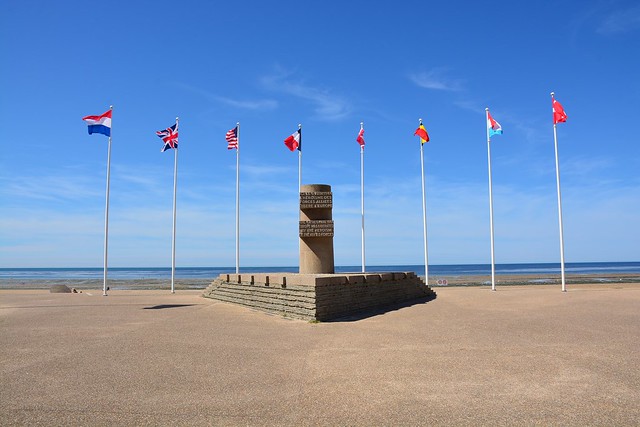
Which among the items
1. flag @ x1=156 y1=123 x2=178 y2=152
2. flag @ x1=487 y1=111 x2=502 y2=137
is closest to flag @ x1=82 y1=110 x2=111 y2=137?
flag @ x1=156 y1=123 x2=178 y2=152

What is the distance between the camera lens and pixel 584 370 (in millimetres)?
7121

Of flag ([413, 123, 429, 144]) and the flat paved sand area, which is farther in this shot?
flag ([413, 123, 429, 144])

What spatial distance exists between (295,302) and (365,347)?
459 centimetres

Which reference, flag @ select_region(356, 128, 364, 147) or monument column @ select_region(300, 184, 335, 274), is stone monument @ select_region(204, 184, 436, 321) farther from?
flag @ select_region(356, 128, 364, 147)

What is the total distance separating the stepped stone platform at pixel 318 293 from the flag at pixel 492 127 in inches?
317

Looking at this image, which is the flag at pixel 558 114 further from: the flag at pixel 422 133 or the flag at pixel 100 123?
the flag at pixel 100 123

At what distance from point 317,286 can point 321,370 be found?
18.7ft

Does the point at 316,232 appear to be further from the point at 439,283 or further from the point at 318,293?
the point at 439,283

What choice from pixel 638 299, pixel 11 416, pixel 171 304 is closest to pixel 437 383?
pixel 11 416

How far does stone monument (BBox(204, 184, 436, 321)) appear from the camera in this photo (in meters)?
13.1

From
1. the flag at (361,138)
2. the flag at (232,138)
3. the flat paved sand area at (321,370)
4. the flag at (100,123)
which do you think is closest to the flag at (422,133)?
the flag at (361,138)

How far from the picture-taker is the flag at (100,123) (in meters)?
20.7

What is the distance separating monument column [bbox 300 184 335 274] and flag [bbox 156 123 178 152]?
857 centimetres

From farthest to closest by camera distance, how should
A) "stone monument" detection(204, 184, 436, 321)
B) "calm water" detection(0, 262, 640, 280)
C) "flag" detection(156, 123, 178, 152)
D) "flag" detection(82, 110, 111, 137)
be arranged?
"calm water" detection(0, 262, 640, 280)
"flag" detection(156, 123, 178, 152)
"flag" detection(82, 110, 111, 137)
"stone monument" detection(204, 184, 436, 321)
